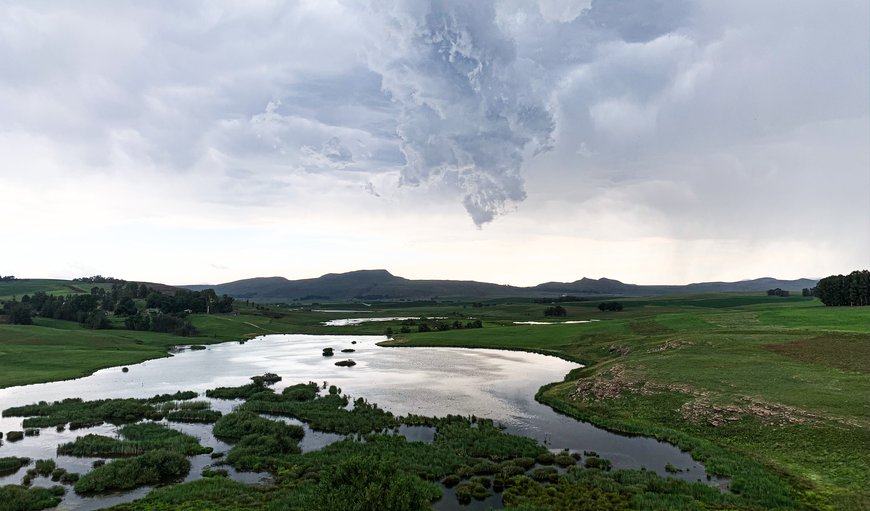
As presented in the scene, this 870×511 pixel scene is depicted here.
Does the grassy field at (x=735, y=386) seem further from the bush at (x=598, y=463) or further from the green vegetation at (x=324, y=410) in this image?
the green vegetation at (x=324, y=410)

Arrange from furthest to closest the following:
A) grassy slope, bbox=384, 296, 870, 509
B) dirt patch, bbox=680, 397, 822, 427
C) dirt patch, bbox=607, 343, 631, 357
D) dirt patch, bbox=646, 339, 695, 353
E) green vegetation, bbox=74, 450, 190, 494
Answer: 1. dirt patch, bbox=607, 343, 631, 357
2. dirt patch, bbox=646, 339, 695, 353
3. dirt patch, bbox=680, 397, 822, 427
4. grassy slope, bbox=384, 296, 870, 509
5. green vegetation, bbox=74, 450, 190, 494

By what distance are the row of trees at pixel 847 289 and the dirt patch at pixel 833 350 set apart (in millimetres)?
102720

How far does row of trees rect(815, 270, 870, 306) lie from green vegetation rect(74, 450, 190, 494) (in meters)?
193

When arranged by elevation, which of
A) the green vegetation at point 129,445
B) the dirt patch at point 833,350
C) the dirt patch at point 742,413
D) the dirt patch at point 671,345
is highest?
the dirt patch at point 833,350

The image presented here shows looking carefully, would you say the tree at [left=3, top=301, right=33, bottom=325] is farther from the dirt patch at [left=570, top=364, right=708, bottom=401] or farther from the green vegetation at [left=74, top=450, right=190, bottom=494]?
the dirt patch at [left=570, top=364, right=708, bottom=401]

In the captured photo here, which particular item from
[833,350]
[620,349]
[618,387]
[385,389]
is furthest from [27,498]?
[833,350]

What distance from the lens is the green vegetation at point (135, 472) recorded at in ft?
119

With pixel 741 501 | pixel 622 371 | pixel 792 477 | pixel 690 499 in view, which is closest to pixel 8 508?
pixel 690 499

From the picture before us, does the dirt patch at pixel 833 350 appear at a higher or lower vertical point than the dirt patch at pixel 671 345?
higher

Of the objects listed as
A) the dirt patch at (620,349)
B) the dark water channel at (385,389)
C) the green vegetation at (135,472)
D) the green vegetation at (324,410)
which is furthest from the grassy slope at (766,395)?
the green vegetation at (135,472)

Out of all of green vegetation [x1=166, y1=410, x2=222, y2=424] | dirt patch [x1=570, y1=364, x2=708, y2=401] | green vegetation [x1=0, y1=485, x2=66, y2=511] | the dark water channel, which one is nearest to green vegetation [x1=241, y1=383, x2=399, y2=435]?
the dark water channel

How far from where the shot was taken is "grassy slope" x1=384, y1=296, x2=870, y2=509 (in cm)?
3806

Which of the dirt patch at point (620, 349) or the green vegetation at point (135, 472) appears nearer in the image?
the green vegetation at point (135, 472)

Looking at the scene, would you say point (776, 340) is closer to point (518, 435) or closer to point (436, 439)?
point (518, 435)
